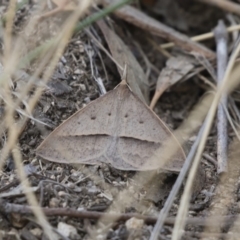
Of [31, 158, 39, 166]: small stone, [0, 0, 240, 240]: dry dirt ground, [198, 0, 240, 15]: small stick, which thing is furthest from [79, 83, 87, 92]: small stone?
[198, 0, 240, 15]: small stick

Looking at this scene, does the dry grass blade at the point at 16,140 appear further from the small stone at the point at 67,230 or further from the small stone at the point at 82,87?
the small stone at the point at 82,87

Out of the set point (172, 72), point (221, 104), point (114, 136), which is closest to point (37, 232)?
point (114, 136)

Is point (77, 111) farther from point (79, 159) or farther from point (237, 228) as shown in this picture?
point (237, 228)

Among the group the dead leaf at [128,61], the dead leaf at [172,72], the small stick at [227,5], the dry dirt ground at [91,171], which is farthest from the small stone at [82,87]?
the small stick at [227,5]

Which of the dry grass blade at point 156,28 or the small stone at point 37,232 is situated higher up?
the dry grass blade at point 156,28

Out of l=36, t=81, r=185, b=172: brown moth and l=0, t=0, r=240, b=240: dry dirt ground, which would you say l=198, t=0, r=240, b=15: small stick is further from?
l=36, t=81, r=185, b=172: brown moth

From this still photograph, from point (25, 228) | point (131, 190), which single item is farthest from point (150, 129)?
point (25, 228)
